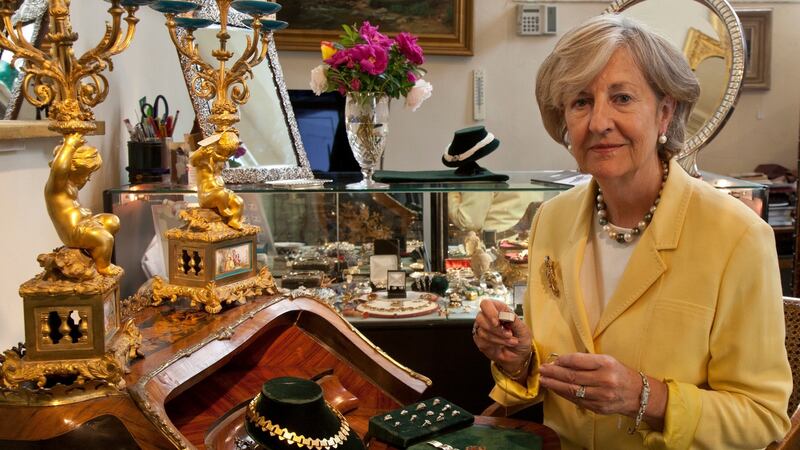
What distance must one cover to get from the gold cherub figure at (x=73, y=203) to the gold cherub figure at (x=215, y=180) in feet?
1.96

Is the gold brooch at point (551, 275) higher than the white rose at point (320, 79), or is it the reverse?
the white rose at point (320, 79)

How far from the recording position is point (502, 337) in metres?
1.95

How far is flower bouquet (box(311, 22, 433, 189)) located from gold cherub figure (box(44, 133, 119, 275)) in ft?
5.71

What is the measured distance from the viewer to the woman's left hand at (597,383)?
5.32ft

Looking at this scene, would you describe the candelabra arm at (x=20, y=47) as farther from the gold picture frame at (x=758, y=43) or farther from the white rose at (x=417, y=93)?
the gold picture frame at (x=758, y=43)

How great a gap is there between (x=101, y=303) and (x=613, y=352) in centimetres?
116

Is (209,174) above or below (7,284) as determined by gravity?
above

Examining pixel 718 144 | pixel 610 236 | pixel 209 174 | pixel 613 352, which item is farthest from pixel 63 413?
pixel 718 144

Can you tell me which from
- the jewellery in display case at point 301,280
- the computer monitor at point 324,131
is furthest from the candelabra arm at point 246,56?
the computer monitor at point 324,131

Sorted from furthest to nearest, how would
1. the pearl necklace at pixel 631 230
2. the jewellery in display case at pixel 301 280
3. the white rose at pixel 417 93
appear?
1. the white rose at pixel 417 93
2. the jewellery in display case at pixel 301 280
3. the pearl necklace at pixel 631 230

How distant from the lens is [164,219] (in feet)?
8.83

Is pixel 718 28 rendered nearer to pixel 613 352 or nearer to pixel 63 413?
pixel 613 352

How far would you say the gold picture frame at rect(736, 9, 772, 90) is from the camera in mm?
6293

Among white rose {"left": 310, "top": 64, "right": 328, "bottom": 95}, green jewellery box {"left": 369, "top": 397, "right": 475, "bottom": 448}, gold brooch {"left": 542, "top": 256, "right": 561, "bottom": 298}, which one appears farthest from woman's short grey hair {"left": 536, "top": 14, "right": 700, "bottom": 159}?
white rose {"left": 310, "top": 64, "right": 328, "bottom": 95}
